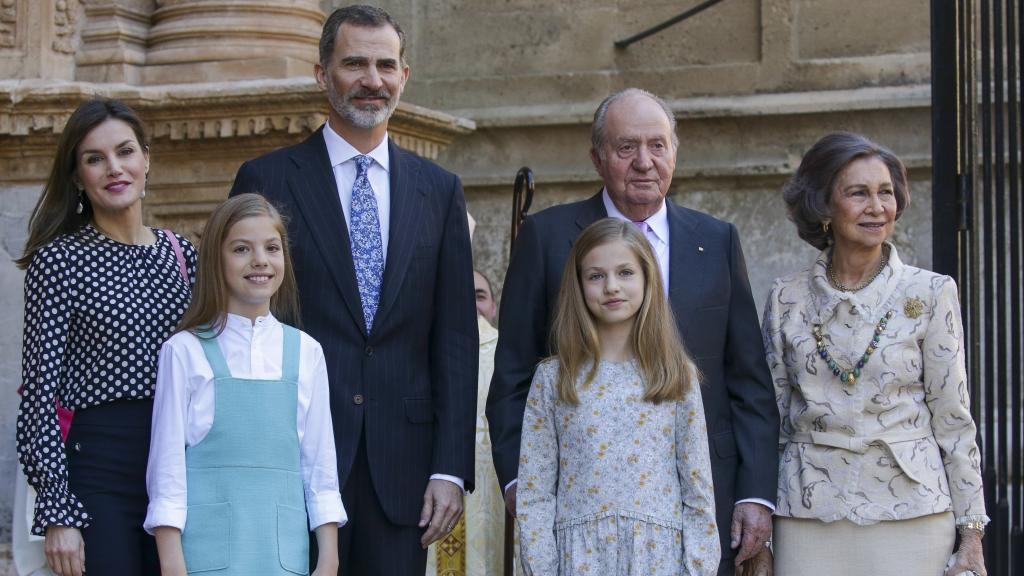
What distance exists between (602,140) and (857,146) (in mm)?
675

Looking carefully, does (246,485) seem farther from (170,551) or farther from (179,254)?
(179,254)

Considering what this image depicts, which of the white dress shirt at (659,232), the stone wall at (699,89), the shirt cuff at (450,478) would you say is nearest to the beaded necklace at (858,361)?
the white dress shirt at (659,232)

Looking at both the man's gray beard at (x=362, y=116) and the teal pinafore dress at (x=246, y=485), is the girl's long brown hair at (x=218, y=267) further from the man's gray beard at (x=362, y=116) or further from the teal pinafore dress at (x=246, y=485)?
the man's gray beard at (x=362, y=116)

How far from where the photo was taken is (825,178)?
4.30 metres

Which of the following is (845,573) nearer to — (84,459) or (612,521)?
(612,521)

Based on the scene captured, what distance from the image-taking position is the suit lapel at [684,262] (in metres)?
4.16

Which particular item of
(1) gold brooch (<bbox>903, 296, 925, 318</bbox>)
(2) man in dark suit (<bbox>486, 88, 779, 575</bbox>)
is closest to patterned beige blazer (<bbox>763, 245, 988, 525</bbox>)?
(1) gold brooch (<bbox>903, 296, 925, 318</bbox>)

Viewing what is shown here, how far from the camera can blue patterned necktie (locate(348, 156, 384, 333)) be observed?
4.11 m

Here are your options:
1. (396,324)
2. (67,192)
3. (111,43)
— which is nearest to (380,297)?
→ (396,324)

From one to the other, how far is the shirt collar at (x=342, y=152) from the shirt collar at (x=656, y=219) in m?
0.60

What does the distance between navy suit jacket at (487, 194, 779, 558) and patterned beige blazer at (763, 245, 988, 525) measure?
0.10 m

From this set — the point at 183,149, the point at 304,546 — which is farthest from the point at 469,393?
the point at 183,149

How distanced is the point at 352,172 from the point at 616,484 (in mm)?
1099

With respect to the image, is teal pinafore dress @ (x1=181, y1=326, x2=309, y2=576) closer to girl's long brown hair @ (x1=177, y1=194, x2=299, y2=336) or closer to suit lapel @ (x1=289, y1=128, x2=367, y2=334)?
girl's long brown hair @ (x1=177, y1=194, x2=299, y2=336)
